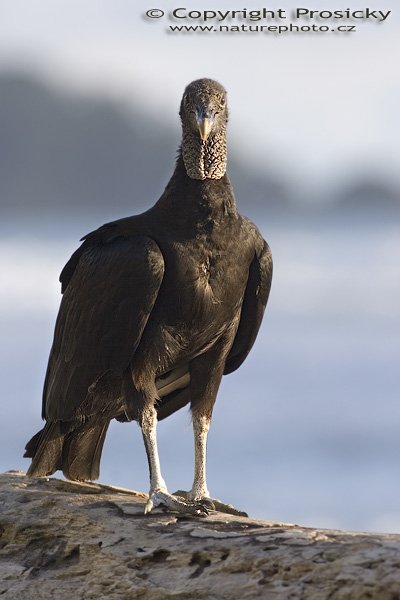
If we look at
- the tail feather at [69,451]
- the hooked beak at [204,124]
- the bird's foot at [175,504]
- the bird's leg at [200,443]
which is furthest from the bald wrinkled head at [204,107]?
the bird's foot at [175,504]

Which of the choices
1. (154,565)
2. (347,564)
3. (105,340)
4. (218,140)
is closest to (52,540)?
(154,565)

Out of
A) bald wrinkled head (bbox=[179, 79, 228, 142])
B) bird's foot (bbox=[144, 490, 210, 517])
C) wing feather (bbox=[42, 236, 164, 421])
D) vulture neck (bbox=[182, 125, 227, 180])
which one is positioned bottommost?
bird's foot (bbox=[144, 490, 210, 517])

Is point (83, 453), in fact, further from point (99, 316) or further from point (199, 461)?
point (99, 316)

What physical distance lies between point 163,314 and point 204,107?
1291mm

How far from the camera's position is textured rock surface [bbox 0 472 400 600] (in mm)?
5070

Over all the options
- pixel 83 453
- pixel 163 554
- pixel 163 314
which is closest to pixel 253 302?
pixel 163 314

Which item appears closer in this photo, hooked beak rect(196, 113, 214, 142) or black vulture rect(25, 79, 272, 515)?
black vulture rect(25, 79, 272, 515)

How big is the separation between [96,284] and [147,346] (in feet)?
1.64

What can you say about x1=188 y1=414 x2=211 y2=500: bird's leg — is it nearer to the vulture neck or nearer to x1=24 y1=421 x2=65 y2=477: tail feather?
x1=24 y1=421 x2=65 y2=477: tail feather

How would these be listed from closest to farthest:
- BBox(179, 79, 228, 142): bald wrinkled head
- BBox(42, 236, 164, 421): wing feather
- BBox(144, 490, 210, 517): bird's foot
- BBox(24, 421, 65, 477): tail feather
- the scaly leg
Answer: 1. BBox(144, 490, 210, 517): bird's foot
2. BBox(42, 236, 164, 421): wing feather
3. the scaly leg
4. BBox(179, 79, 228, 142): bald wrinkled head
5. BBox(24, 421, 65, 477): tail feather

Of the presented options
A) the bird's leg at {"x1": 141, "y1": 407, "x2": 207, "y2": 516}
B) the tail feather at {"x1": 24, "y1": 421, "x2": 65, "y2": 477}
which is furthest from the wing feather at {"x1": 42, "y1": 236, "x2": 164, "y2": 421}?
the bird's leg at {"x1": 141, "y1": 407, "x2": 207, "y2": 516}

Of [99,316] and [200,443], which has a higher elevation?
[99,316]

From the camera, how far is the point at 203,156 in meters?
7.02

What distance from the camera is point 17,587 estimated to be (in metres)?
5.86
